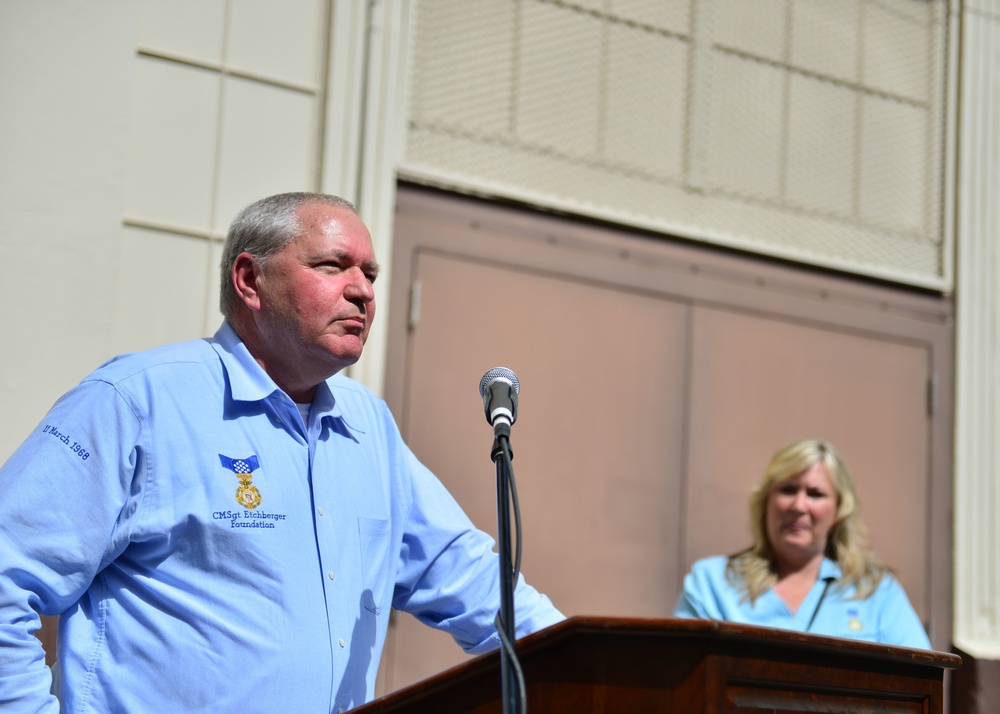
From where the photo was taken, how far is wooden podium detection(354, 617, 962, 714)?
1.93m

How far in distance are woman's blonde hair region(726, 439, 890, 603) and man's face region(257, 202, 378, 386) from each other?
7.81 feet

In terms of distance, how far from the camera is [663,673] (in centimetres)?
195

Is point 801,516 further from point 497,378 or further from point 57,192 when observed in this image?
point 57,192

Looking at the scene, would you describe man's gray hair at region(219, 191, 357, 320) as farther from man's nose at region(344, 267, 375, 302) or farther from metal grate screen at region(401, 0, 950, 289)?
metal grate screen at region(401, 0, 950, 289)

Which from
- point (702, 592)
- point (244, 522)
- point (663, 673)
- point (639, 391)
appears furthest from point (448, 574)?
point (639, 391)

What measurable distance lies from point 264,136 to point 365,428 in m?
2.00

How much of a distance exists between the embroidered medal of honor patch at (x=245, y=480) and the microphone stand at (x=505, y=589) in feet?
2.23

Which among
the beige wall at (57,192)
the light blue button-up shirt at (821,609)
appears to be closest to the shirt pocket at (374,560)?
the beige wall at (57,192)

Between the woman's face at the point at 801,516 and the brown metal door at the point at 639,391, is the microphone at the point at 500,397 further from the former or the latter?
the woman's face at the point at 801,516

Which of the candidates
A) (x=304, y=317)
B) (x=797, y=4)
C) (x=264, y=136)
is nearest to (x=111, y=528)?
(x=304, y=317)

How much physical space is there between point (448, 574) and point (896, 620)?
7.59 ft

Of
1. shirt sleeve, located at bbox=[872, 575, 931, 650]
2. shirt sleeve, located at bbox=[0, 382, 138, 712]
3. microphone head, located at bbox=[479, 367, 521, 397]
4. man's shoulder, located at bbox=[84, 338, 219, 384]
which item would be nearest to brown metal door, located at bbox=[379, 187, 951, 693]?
shirt sleeve, located at bbox=[872, 575, 931, 650]

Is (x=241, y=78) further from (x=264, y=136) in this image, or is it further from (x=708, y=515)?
(x=708, y=515)

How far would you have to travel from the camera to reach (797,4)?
235 inches
